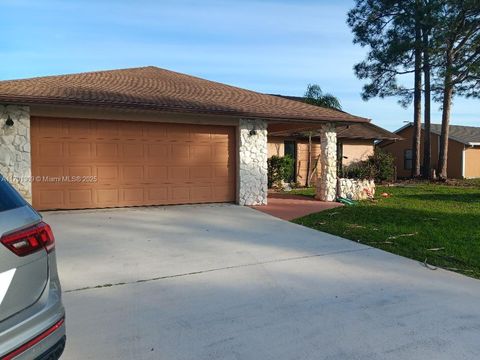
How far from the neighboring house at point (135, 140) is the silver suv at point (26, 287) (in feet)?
24.7

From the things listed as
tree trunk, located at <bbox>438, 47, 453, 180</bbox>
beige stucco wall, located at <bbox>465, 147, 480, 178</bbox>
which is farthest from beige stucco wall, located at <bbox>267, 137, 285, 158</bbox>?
beige stucco wall, located at <bbox>465, 147, 480, 178</bbox>

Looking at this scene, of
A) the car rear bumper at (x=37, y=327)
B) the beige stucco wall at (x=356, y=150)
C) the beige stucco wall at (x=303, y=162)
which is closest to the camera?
the car rear bumper at (x=37, y=327)

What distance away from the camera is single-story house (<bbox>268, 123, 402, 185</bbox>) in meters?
18.6

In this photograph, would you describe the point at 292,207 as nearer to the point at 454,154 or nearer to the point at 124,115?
the point at 124,115

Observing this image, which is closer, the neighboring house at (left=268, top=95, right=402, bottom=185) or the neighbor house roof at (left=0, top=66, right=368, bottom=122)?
the neighbor house roof at (left=0, top=66, right=368, bottom=122)

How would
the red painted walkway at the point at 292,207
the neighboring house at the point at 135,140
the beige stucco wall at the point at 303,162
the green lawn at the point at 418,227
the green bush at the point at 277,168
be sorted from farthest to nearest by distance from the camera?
1. the beige stucco wall at the point at 303,162
2. the green bush at the point at 277,168
3. the red painted walkway at the point at 292,207
4. the neighboring house at the point at 135,140
5. the green lawn at the point at 418,227

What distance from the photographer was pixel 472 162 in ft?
89.6

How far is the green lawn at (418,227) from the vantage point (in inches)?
246

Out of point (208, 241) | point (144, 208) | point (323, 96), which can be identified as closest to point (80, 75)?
point (144, 208)

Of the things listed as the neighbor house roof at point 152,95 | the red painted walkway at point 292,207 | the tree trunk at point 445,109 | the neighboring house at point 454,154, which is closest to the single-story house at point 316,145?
the tree trunk at point 445,109

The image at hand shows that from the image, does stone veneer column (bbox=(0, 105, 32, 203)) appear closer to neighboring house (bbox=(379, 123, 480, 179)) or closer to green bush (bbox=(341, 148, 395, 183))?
Result: green bush (bbox=(341, 148, 395, 183))

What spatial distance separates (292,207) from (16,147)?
7310 mm

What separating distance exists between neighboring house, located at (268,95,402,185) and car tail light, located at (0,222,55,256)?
14.8 m

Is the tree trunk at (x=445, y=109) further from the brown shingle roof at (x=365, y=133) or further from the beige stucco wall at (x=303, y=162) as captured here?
the beige stucco wall at (x=303, y=162)
